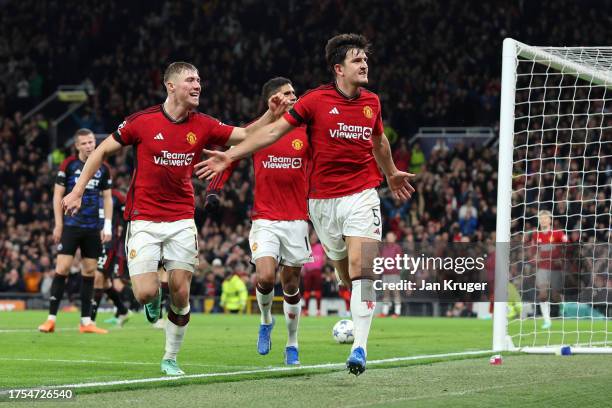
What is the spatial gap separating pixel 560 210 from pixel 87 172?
45.5 feet

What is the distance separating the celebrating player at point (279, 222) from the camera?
937 cm

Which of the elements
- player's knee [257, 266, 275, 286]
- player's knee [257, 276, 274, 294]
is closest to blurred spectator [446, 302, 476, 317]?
player's knee [257, 276, 274, 294]

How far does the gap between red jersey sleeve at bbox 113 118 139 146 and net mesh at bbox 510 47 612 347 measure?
178 inches

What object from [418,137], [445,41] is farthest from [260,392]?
[445,41]

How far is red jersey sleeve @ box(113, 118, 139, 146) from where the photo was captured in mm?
8109

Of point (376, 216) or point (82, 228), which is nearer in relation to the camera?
point (376, 216)

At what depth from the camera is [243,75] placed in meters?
31.8

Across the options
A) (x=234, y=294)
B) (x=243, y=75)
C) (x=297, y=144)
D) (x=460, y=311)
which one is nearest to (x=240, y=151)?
(x=297, y=144)

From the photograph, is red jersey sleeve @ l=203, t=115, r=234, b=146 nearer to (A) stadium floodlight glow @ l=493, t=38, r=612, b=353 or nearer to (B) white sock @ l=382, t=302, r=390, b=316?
(A) stadium floodlight glow @ l=493, t=38, r=612, b=353

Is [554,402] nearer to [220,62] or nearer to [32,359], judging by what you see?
[32,359]

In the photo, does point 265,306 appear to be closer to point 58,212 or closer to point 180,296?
point 180,296

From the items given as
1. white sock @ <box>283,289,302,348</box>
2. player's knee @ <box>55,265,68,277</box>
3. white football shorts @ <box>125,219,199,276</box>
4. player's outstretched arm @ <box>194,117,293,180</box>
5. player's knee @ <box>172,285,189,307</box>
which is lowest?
white sock @ <box>283,289,302,348</box>

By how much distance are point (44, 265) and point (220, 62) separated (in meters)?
9.47

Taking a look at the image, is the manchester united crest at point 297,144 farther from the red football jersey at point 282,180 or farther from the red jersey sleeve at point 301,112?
the red jersey sleeve at point 301,112
